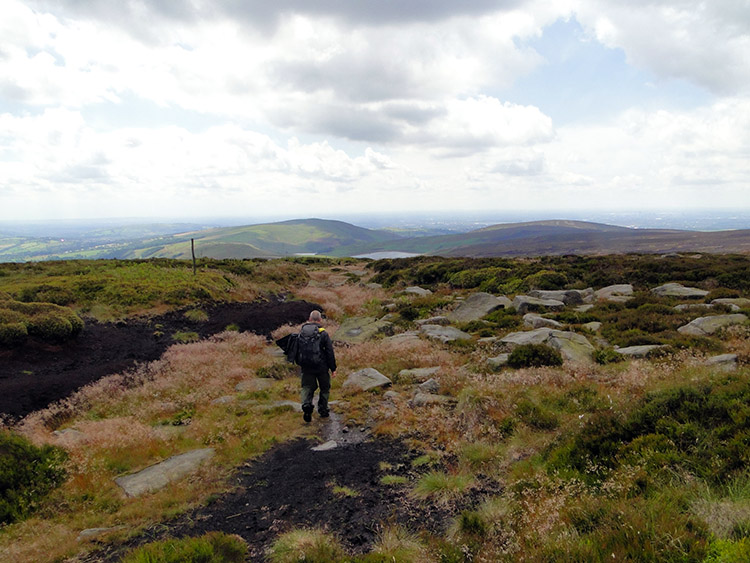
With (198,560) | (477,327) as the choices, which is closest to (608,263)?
(477,327)

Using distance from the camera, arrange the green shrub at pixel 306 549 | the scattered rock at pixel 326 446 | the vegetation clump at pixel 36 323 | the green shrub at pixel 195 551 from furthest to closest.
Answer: the vegetation clump at pixel 36 323 < the scattered rock at pixel 326 446 < the green shrub at pixel 306 549 < the green shrub at pixel 195 551

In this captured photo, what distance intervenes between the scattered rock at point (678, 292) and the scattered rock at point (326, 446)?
19480mm

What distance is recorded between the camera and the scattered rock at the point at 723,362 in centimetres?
837

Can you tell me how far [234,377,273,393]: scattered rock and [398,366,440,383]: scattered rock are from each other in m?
4.68

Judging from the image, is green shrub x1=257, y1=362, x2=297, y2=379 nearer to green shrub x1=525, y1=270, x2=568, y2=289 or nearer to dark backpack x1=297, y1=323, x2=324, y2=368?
dark backpack x1=297, y1=323, x2=324, y2=368

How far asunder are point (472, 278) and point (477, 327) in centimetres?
1342

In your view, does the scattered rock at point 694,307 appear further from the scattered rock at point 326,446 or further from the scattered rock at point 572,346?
the scattered rock at point 326,446

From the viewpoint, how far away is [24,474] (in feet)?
22.8

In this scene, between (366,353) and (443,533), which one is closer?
(443,533)

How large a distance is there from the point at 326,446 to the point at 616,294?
759 inches

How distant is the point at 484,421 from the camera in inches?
331

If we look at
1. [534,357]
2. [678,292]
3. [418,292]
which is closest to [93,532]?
[534,357]

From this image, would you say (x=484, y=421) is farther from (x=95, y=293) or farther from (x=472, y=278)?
(x=95, y=293)

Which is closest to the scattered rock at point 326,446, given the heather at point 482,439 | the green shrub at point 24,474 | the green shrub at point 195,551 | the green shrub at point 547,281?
the heather at point 482,439
